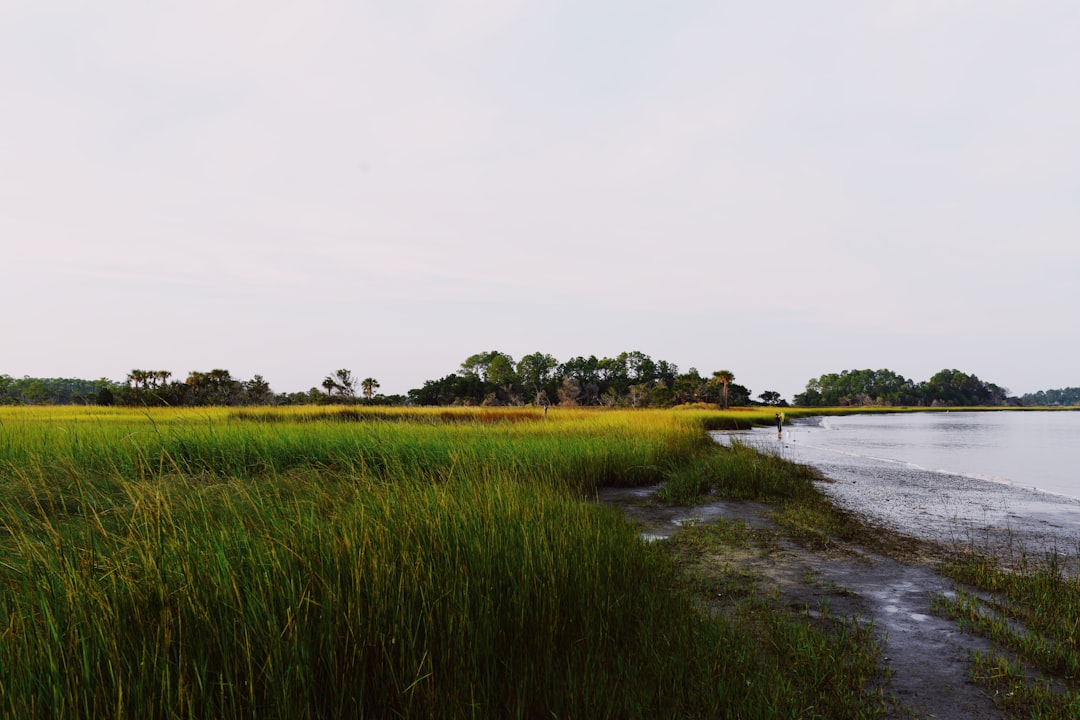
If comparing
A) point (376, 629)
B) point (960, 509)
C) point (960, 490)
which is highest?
point (376, 629)

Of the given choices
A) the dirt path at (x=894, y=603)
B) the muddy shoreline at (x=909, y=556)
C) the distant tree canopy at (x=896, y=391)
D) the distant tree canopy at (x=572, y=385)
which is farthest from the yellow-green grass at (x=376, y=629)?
the distant tree canopy at (x=896, y=391)

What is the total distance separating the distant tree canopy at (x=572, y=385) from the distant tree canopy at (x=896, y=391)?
60.0m

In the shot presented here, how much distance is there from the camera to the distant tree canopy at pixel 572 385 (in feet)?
239

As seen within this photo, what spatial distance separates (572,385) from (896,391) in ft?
334

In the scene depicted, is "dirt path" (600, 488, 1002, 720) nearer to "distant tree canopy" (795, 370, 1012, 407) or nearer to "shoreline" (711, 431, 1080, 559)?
"shoreline" (711, 431, 1080, 559)

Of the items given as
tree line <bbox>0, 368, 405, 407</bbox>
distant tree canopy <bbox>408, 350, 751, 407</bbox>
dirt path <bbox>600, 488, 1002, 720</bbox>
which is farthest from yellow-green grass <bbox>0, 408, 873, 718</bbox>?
distant tree canopy <bbox>408, 350, 751, 407</bbox>

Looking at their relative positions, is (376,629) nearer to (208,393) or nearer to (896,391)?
(208,393)

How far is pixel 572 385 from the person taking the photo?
3469 inches

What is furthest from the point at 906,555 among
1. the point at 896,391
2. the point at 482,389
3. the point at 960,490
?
the point at 896,391

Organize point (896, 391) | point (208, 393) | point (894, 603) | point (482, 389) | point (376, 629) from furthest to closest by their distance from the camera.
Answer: point (896, 391)
point (482, 389)
point (208, 393)
point (894, 603)
point (376, 629)

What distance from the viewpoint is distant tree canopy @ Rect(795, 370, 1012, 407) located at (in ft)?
448

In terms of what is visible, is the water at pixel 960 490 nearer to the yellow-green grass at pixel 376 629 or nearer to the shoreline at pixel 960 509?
the shoreline at pixel 960 509

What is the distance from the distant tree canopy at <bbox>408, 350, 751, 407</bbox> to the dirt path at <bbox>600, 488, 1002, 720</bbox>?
152 feet

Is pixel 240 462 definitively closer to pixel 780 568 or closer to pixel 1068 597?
pixel 780 568
